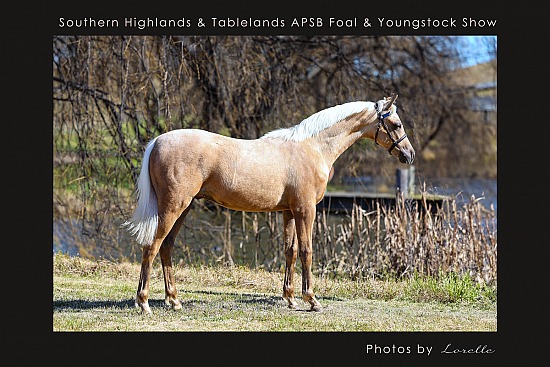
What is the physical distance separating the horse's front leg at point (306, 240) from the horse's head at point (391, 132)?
1.05 m

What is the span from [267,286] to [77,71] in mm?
4073

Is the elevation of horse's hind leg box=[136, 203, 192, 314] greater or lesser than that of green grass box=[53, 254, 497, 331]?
greater

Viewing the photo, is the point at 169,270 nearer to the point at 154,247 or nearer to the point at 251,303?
the point at 154,247

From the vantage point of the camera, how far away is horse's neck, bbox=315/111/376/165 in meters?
6.27

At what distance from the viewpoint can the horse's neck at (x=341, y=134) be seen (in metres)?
6.27

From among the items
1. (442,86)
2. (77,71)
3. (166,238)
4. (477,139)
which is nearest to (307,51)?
(77,71)

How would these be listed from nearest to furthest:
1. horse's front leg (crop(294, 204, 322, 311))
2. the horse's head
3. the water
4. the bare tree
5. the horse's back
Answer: the horse's back
horse's front leg (crop(294, 204, 322, 311))
the horse's head
the bare tree
the water

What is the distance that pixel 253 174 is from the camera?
5.79 metres

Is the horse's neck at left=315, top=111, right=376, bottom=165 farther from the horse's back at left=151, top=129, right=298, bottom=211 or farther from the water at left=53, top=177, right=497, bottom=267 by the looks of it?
the water at left=53, top=177, right=497, bottom=267

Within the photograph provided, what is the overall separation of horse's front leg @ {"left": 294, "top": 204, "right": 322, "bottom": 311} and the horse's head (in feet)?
3.45

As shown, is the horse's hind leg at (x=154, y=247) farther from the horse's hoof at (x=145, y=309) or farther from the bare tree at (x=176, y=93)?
the bare tree at (x=176, y=93)

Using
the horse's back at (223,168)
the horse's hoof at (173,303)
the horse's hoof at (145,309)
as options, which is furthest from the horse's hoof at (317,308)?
the horse's hoof at (145,309)

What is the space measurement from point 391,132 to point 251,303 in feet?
7.45

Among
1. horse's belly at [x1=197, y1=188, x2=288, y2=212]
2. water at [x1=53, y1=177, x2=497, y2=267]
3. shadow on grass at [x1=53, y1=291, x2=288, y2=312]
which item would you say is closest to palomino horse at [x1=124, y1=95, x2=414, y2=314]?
horse's belly at [x1=197, y1=188, x2=288, y2=212]
